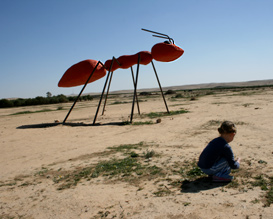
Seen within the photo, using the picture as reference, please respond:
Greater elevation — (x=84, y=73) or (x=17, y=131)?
(x=84, y=73)

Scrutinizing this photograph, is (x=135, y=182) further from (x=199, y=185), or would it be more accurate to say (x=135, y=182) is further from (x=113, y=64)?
(x=113, y=64)

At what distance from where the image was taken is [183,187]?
391 centimetres

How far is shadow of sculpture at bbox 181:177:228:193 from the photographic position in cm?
380

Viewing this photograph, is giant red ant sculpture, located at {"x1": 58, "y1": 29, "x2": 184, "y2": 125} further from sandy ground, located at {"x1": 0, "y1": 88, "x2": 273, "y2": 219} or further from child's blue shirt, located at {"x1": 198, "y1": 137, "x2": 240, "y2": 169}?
child's blue shirt, located at {"x1": 198, "y1": 137, "x2": 240, "y2": 169}


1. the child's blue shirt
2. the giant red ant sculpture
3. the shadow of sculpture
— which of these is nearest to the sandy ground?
the shadow of sculpture

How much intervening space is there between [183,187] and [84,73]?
9171 mm

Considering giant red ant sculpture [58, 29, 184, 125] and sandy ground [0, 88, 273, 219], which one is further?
giant red ant sculpture [58, 29, 184, 125]

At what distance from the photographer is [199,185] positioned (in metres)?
3.95

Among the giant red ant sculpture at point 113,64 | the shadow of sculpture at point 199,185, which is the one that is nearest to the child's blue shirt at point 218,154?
the shadow of sculpture at point 199,185

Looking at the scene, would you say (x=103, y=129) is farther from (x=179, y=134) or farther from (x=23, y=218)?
(x=23, y=218)

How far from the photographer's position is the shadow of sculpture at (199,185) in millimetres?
3803

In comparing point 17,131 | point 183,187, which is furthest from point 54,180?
point 17,131

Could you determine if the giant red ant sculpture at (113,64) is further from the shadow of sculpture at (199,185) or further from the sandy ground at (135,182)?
the shadow of sculpture at (199,185)

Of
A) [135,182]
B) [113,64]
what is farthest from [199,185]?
[113,64]
